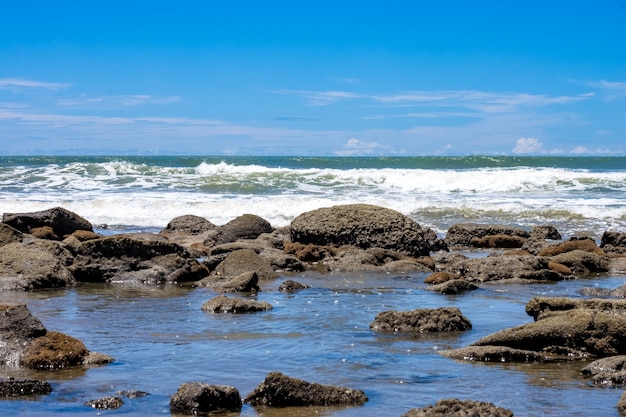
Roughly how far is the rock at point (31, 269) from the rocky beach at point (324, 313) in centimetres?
2

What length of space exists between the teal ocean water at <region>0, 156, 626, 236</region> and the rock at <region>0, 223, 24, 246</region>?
8.87 meters

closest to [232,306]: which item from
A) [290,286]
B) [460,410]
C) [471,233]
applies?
[290,286]

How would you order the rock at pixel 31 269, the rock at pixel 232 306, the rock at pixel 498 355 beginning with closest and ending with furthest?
the rock at pixel 498 355
the rock at pixel 232 306
the rock at pixel 31 269

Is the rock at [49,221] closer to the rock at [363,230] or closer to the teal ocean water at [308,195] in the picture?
the rock at [363,230]

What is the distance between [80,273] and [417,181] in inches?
1212

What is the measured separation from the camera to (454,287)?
1172 centimetres

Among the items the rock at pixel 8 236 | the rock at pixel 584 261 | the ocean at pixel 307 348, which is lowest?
the ocean at pixel 307 348

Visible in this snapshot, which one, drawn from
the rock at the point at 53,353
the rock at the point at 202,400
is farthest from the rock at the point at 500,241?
the rock at the point at 202,400

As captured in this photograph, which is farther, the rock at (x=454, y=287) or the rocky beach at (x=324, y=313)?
the rock at (x=454, y=287)

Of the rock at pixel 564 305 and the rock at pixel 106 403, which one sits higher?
the rock at pixel 564 305

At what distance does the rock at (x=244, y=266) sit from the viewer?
13133 mm

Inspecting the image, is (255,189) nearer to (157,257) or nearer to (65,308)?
(157,257)

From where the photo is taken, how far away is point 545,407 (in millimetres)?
6043

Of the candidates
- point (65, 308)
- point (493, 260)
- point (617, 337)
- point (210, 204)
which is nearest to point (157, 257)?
point (65, 308)
